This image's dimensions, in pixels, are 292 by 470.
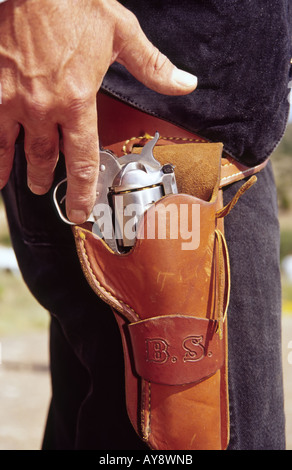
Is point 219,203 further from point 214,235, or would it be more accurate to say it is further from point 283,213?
point 283,213

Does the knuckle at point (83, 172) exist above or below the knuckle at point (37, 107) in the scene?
below

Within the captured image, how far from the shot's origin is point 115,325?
0.97m

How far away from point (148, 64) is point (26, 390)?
2.40 meters

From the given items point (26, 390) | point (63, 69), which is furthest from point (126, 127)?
point (26, 390)

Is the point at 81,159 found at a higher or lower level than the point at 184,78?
lower

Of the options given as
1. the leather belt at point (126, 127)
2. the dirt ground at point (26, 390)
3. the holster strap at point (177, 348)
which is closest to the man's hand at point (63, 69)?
the leather belt at point (126, 127)

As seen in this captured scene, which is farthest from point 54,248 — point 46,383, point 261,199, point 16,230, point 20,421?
point 46,383

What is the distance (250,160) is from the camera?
3.16ft

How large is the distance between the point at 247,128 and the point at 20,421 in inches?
82.7

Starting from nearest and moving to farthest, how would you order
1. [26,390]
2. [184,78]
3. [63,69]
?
[63,69] < [184,78] < [26,390]

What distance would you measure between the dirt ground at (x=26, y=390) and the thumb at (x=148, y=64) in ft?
6.39

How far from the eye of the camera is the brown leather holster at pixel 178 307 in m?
0.87

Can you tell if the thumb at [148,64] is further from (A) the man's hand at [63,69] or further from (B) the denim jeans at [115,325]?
(B) the denim jeans at [115,325]

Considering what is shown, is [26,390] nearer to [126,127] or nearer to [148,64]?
[126,127]
